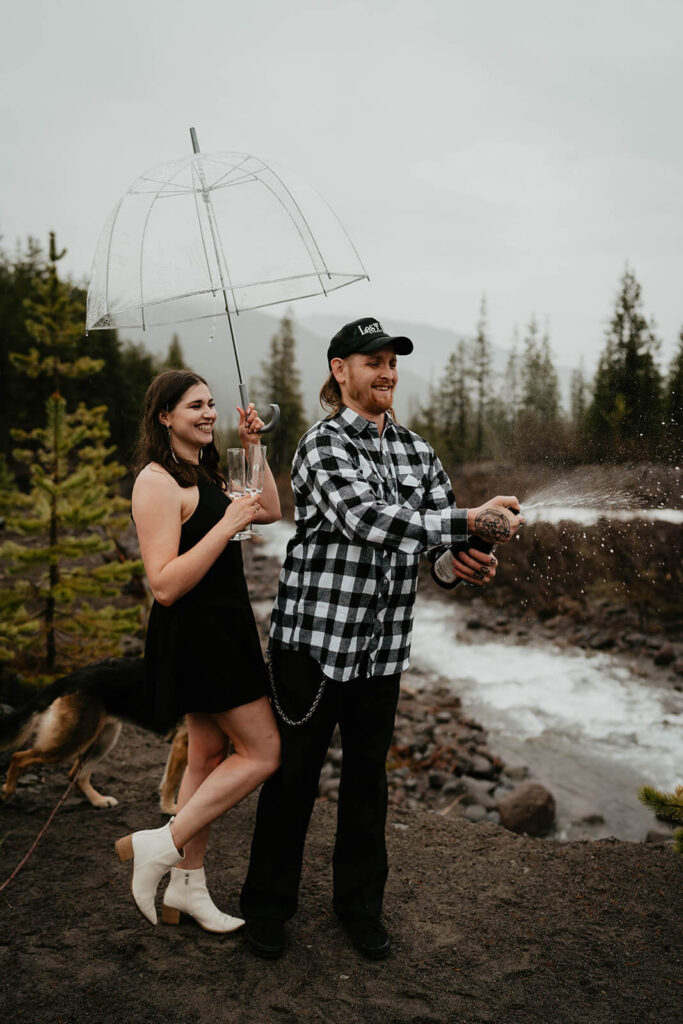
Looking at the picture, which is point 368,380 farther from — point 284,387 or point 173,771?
point 284,387

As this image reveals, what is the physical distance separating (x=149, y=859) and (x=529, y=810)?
4.87m

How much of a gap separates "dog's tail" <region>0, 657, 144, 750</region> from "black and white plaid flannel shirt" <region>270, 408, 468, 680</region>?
203 centimetres

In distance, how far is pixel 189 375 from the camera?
3.46 meters

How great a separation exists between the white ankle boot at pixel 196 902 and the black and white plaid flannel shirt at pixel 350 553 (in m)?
1.29

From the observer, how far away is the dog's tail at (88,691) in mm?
5031

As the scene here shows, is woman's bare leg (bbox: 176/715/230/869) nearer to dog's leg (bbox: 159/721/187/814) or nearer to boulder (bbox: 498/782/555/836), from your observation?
dog's leg (bbox: 159/721/187/814)

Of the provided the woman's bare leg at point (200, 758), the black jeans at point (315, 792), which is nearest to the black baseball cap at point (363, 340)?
the black jeans at point (315, 792)

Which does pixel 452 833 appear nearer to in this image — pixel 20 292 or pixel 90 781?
pixel 90 781

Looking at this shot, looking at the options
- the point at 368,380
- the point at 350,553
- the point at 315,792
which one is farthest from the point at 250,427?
the point at 315,792

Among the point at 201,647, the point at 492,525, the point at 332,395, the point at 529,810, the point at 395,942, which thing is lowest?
the point at 529,810

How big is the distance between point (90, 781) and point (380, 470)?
12.8 ft

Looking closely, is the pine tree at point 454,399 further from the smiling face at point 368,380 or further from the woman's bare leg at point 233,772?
the woman's bare leg at point 233,772

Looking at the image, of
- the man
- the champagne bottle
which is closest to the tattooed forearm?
the man

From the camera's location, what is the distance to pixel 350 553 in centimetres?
339
